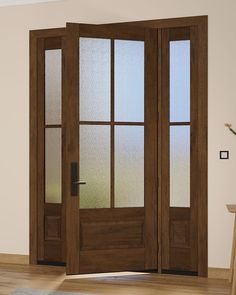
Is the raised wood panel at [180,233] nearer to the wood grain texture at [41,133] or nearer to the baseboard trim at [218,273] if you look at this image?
the baseboard trim at [218,273]

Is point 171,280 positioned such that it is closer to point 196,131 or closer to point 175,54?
point 196,131

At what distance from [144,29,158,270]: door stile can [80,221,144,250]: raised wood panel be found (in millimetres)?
105

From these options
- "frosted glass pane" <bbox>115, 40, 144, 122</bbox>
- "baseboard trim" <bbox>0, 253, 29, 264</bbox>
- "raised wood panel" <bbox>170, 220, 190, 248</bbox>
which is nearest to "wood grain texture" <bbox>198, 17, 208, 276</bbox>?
"raised wood panel" <bbox>170, 220, 190, 248</bbox>

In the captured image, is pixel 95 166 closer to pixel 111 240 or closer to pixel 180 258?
pixel 111 240

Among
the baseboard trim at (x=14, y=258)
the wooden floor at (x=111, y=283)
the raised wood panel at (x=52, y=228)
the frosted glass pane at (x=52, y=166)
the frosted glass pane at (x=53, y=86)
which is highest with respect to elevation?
the frosted glass pane at (x=53, y=86)

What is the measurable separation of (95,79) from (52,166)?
111 centimetres

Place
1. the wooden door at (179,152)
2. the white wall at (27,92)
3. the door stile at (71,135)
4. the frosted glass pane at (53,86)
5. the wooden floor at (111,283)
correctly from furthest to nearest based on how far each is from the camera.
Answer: the frosted glass pane at (53,86) < the wooden door at (179,152) < the white wall at (27,92) < the door stile at (71,135) < the wooden floor at (111,283)

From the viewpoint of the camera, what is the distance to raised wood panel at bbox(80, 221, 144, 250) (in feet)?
18.1

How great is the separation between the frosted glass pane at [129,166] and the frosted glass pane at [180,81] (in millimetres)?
389

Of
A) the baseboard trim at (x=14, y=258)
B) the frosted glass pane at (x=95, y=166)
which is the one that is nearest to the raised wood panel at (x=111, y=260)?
the frosted glass pane at (x=95, y=166)

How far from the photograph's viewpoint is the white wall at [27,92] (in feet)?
18.2

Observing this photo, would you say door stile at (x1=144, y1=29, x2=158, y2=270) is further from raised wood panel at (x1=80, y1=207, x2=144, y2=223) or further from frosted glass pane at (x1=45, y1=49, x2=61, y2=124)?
frosted glass pane at (x1=45, y1=49, x2=61, y2=124)

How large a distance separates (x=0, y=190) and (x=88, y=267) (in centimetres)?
141

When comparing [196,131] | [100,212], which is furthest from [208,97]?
[100,212]
